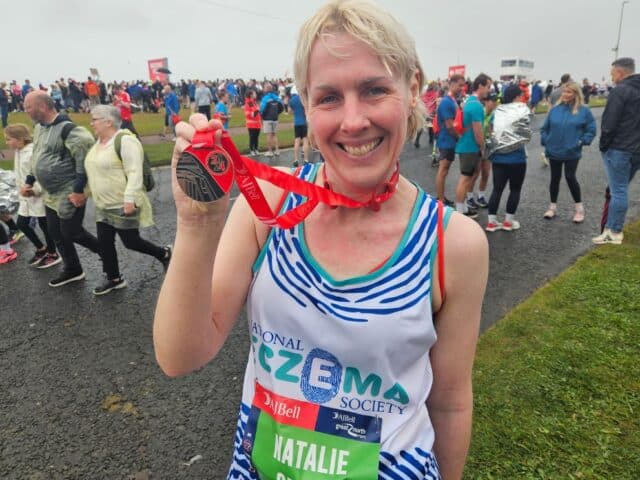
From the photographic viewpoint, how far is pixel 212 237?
39.6 inches

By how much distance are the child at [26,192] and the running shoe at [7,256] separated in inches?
12.8

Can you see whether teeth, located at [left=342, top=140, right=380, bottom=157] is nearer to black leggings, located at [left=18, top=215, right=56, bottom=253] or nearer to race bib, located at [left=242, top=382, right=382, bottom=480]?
race bib, located at [left=242, top=382, right=382, bottom=480]

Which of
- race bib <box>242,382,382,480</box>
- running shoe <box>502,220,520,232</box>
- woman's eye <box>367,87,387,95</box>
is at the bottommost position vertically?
running shoe <box>502,220,520,232</box>

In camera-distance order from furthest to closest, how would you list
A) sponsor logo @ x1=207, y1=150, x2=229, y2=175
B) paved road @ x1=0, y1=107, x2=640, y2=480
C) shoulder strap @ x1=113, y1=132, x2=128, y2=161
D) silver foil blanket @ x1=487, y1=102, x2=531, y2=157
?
silver foil blanket @ x1=487, y1=102, x2=531, y2=157 → shoulder strap @ x1=113, y1=132, x2=128, y2=161 → paved road @ x1=0, y1=107, x2=640, y2=480 → sponsor logo @ x1=207, y1=150, x2=229, y2=175

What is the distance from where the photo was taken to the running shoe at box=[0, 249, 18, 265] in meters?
6.07

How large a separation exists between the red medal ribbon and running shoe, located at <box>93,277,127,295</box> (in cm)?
444

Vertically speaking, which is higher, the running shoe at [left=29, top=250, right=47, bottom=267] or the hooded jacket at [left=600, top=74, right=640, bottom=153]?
the hooded jacket at [left=600, top=74, right=640, bottom=153]

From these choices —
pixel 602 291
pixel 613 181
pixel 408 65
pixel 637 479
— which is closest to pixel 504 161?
pixel 613 181

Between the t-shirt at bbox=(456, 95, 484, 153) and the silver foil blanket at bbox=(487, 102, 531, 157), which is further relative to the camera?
the t-shirt at bbox=(456, 95, 484, 153)

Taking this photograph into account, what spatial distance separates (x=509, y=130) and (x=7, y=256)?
6959mm

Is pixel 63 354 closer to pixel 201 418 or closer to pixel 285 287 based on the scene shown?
pixel 201 418

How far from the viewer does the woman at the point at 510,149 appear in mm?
6172

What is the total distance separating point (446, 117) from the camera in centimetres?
713

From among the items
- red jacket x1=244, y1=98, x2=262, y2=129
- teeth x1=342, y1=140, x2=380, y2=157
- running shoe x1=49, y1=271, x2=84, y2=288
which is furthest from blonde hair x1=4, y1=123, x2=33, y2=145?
red jacket x1=244, y1=98, x2=262, y2=129
